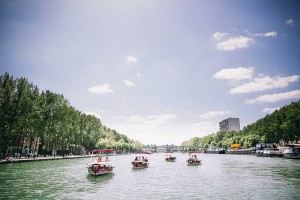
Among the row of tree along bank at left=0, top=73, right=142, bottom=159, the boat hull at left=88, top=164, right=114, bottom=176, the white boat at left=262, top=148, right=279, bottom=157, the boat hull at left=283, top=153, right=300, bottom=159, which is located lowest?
the boat hull at left=88, top=164, right=114, bottom=176

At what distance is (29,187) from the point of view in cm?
2884

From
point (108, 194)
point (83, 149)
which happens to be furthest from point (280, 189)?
point (83, 149)

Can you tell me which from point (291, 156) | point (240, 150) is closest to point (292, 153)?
point (291, 156)

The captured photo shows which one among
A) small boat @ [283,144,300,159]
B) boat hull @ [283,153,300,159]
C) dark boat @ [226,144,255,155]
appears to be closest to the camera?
boat hull @ [283,153,300,159]

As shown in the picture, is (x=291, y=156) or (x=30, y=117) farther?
(x=291, y=156)

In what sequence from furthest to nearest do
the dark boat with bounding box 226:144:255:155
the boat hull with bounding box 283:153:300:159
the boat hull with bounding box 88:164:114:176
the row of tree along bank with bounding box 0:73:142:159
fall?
the dark boat with bounding box 226:144:255:155 < the boat hull with bounding box 283:153:300:159 < the row of tree along bank with bounding box 0:73:142:159 < the boat hull with bounding box 88:164:114:176

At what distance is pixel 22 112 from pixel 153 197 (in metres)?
53.2

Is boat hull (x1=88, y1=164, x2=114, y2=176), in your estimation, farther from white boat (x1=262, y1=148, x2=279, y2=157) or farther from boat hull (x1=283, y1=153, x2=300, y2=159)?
white boat (x1=262, y1=148, x2=279, y2=157)

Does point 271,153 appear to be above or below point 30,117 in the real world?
below

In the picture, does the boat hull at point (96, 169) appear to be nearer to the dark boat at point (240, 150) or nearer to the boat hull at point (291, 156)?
the boat hull at point (291, 156)

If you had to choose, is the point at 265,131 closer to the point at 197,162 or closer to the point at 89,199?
the point at 197,162

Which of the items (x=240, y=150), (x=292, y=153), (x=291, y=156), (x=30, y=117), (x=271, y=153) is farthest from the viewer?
(x=240, y=150)

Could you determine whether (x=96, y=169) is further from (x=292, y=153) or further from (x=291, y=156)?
(x=291, y=156)

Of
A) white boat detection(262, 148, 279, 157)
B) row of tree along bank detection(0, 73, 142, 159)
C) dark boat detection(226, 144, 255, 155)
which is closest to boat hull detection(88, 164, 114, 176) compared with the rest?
row of tree along bank detection(0, 73, 142, 159)
